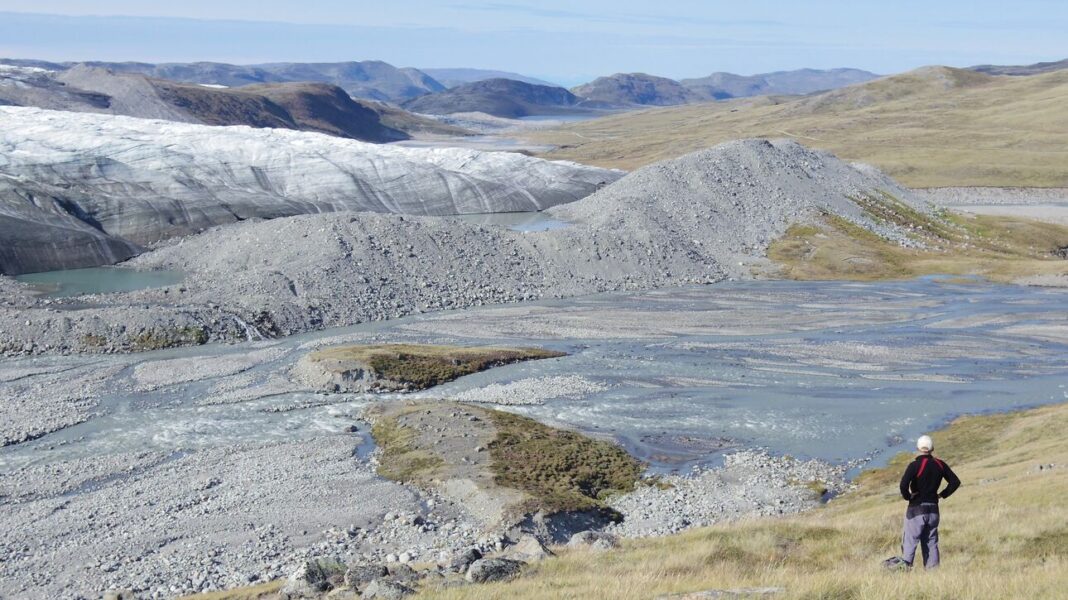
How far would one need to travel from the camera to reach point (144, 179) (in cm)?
11144

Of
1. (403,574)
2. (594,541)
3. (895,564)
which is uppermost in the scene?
(895,564)

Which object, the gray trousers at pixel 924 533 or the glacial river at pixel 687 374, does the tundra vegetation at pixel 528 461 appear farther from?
the gray trousers at pixel 924 533

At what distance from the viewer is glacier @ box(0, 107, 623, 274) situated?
90000mm

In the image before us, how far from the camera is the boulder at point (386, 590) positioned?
66.8ft

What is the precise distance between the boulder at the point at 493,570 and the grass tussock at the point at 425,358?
30.9 metres

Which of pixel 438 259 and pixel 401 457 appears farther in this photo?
pixel 438 259

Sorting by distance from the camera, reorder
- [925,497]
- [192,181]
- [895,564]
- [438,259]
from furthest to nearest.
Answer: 1. [192,181]
2. [438,259]
3. [895,564]
4. [925,497]

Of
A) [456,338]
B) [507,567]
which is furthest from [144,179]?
[507,567]

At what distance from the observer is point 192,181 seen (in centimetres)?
11212

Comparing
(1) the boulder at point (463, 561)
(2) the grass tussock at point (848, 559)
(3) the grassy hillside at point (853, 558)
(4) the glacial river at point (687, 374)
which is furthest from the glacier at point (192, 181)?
(3) the grassy hillside at point (853, 558)

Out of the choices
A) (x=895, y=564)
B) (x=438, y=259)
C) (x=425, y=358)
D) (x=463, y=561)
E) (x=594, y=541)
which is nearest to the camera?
(x=895, y=564)

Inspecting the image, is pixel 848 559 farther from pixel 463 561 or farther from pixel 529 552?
pixel 463 561

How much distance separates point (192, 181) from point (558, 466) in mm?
85871

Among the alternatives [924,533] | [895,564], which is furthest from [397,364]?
[924,533]
